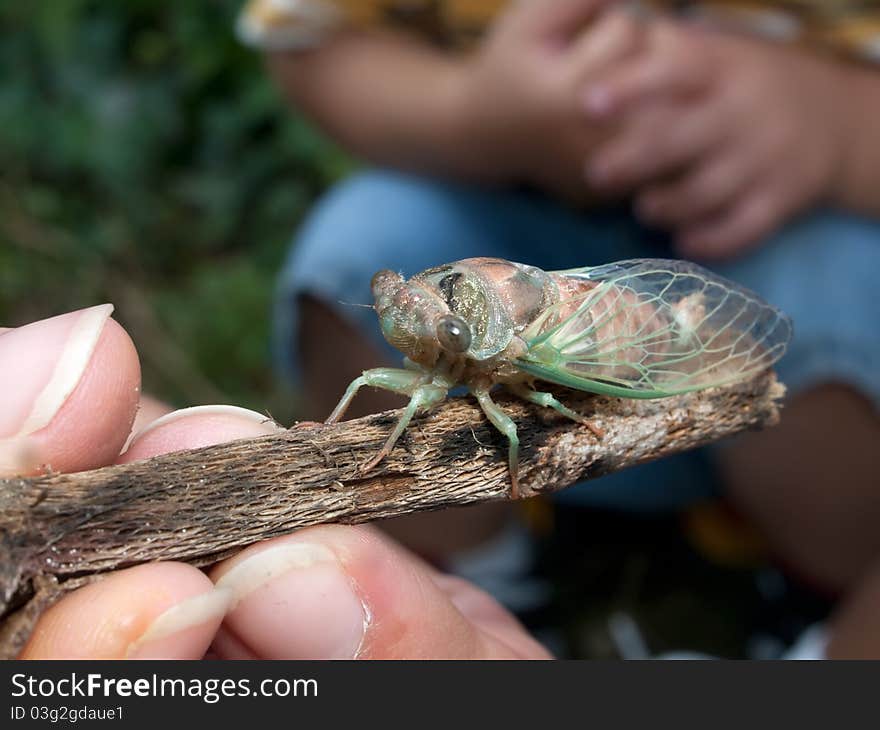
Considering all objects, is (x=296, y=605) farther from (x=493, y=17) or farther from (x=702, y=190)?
(x=493, y=17)

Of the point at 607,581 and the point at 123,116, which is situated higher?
the point at 123,116

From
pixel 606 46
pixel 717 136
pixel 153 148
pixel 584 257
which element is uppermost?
pixel 606 46

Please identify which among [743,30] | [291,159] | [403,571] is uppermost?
[743,30]

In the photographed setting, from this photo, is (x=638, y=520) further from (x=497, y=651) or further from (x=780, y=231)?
(x=497, y=651)

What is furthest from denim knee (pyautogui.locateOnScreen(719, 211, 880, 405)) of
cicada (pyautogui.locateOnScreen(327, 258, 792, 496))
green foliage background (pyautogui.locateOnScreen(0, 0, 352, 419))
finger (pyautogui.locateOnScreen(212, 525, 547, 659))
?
green foliage background (pyautogui.locateOnScreen(0, 0, 352, 419))

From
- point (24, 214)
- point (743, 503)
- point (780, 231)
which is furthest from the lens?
point (24, 214)

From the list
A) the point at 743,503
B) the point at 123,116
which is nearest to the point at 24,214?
the point at 123,116

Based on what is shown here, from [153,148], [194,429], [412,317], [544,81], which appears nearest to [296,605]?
[194,429]
